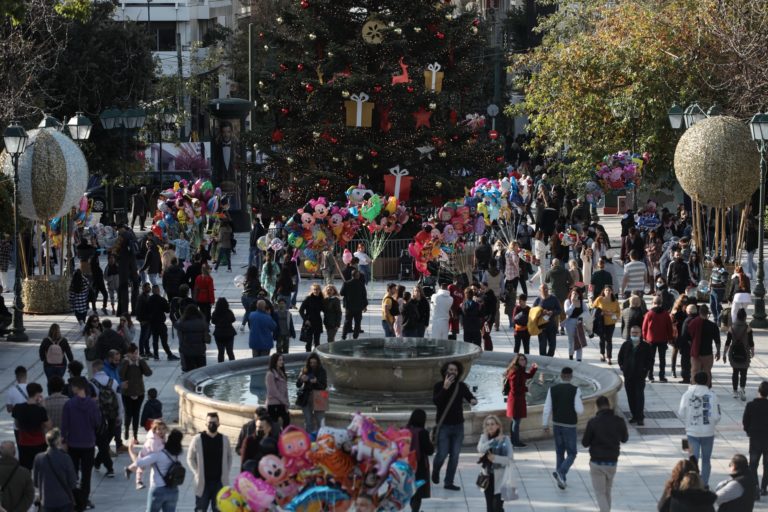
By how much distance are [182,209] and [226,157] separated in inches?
502

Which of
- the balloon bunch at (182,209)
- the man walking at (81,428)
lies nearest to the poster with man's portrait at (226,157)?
the balloon bunch at (182,209)

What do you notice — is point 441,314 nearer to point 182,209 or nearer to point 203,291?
point 203,291

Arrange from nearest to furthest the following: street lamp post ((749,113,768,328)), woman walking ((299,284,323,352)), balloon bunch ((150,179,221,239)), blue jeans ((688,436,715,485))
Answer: blue jeans ((688,436,715,485))
woman walking ((299,284,323,352))
street lamp post ((749,113,768,328))
balloon bunch ((150,179,221,239))

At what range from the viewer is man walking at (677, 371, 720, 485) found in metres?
14.9

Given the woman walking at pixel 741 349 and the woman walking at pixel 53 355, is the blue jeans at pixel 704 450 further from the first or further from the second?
the woman walking at pixel 53 355

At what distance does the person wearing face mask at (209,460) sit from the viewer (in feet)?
44.0

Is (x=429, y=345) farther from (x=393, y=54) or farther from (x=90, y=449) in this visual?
(x=393, y=54)

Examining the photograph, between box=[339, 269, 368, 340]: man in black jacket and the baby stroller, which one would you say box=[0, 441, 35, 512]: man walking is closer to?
box=[339, 269, 368, 340]: man in black jacket

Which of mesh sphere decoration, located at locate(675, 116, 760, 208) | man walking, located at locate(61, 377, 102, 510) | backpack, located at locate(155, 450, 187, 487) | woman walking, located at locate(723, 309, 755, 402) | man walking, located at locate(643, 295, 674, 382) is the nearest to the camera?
backpack, located at locate(155, 450, 187, 487)

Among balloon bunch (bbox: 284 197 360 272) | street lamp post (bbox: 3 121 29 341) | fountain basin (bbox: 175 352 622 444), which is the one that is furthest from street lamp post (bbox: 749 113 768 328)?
street lamp post (bbox: 3 121 29 341)

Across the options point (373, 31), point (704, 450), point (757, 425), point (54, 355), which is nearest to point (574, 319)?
point (704, 450)

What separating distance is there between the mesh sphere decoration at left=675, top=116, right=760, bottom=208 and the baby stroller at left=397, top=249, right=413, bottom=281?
655 centimetres

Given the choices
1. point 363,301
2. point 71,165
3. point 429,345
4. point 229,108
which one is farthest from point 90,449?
point 229,108

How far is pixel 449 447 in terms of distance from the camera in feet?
50.2
